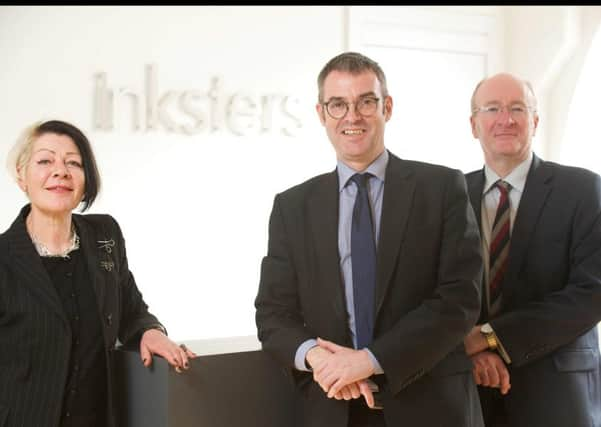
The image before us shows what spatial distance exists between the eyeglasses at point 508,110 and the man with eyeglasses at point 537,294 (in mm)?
11

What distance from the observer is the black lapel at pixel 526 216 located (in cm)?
260

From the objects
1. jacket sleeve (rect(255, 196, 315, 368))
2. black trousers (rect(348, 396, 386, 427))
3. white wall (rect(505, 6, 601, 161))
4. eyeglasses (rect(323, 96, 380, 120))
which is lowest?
black trousers (rect(348, 396, 386, 427))

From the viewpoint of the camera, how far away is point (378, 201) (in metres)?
2.30

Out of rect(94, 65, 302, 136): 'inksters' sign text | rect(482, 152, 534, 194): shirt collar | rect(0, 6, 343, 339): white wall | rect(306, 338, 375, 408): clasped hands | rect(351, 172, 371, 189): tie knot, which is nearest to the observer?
rect(306, 338, 375, 408): clasped hands

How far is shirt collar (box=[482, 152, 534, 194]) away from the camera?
2.75 metres

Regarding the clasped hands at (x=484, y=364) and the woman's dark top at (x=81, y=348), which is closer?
the woman's dark top at (x=81, y=348)

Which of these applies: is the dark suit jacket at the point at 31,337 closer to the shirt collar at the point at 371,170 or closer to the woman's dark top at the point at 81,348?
the woman's dark top at the point at 81,348

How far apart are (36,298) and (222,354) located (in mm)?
544

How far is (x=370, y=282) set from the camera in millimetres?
2209

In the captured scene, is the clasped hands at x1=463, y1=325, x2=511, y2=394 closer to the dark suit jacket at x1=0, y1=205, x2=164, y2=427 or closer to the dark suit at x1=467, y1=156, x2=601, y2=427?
the dark suit at x1=467, y1=156, x2=601, y2=427

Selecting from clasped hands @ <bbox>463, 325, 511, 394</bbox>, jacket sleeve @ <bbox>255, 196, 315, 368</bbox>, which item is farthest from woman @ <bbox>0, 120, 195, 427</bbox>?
clasped hands @ <bbox>463, 325, 511, 394</bbox>

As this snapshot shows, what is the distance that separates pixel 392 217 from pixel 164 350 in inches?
29.0

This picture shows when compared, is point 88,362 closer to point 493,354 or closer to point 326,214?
point 326,214

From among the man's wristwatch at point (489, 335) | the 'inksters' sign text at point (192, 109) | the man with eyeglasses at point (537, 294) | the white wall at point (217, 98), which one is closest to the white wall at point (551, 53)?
the white wall at point (217, 98)
